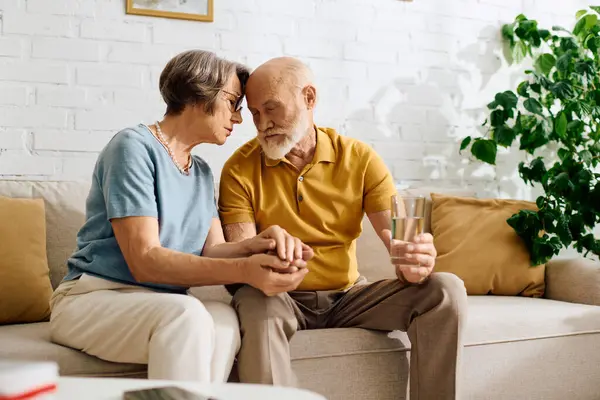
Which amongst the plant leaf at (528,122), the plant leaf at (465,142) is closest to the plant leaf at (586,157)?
the plant leaf at (528,122)

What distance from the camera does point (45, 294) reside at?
207 centimetres

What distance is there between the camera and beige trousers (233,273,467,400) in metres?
1.74

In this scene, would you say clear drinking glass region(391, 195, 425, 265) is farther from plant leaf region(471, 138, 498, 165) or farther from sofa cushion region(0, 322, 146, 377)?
plant leaf region(471, 138, 498, 165)

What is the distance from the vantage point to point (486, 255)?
2.63 m

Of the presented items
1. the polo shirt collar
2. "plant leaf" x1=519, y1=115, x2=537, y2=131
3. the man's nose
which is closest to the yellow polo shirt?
the polo shirt collar

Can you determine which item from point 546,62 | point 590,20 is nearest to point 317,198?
point 546,62

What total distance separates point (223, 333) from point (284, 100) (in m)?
0.74

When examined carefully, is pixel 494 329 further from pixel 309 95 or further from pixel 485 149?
pixel 485 149

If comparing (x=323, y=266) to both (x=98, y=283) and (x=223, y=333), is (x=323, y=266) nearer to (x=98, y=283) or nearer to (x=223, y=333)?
(x=223, y=333)

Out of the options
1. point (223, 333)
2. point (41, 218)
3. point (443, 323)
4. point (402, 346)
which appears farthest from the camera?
point (41, 218)

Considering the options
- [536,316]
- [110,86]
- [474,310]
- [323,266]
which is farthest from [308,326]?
[110,86]

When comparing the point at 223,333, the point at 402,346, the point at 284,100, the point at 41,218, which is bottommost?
the point at 402,346

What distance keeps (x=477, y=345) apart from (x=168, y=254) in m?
0.97

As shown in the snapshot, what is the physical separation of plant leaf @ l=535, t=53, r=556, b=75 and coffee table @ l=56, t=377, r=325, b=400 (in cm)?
243
